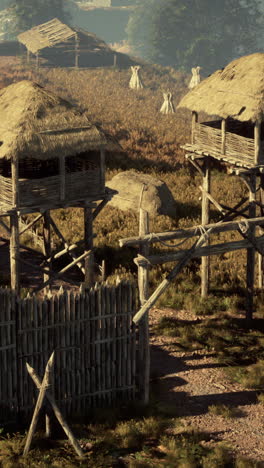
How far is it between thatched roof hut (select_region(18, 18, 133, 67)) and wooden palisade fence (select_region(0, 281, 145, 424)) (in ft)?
193

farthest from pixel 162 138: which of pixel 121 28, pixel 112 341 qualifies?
pixel 121 28

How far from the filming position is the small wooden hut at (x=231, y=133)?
21.6 metres

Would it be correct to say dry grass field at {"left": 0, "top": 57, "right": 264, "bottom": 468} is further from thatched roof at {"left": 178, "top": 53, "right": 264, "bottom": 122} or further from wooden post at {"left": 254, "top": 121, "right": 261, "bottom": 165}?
thatched roof at {"left": 178, "top": 53, "right": 264, "bottom": 122}

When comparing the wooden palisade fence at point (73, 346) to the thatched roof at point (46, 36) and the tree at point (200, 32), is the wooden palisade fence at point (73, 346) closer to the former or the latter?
the thatched roof at point (46, 36)

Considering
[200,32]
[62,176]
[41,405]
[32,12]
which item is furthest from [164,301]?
[200,32]

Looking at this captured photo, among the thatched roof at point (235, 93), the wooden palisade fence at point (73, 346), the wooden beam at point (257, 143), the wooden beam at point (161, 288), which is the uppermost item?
the thatched roof at point (235, 93)

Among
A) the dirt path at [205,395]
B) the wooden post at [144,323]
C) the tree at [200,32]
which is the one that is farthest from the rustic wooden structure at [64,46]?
the wooden post at [144,323]

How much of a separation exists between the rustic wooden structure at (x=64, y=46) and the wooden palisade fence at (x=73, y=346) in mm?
58330

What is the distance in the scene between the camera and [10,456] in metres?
15.1

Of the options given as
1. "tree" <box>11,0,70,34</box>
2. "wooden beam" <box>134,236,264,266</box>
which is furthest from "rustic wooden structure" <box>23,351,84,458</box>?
"tree" <box>11,0,70,34</box>

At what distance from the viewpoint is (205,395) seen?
58.5ft

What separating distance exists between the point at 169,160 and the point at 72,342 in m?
25.4

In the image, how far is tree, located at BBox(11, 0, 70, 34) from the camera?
91875 mm

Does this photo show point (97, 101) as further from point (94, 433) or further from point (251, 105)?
point (94, 433)
